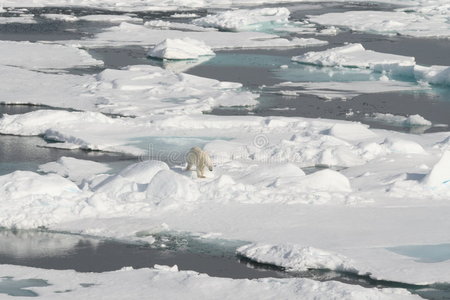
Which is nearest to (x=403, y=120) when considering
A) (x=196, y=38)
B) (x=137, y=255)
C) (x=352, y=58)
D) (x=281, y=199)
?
(x=352, y=58)

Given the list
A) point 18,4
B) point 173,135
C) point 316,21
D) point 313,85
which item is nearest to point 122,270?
point 173,135

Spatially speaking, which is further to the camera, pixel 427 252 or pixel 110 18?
pixel 110 18

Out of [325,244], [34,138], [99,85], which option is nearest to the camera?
[325,244]

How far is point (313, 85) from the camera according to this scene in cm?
2886

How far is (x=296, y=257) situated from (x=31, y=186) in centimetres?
475

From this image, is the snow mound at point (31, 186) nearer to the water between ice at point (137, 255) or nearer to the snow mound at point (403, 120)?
the water between ice at point (137, 255)

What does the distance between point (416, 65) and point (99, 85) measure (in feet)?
32.4

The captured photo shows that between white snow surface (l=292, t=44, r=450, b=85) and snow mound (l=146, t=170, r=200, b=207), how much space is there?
14.9 meters

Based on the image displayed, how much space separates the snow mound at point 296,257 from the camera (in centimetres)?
1334

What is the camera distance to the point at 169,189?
16.0m

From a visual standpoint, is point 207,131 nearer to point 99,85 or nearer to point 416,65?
point 99,85

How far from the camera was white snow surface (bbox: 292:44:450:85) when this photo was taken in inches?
1157

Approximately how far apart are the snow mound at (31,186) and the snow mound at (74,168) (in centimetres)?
146

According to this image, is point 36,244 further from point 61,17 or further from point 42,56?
point 61,17
